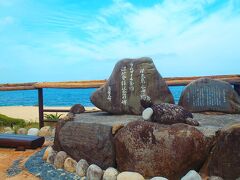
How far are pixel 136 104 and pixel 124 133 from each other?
176 centimetres

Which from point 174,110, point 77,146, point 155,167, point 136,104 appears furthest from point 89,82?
point 155,167

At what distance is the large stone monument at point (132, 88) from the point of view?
643 cm

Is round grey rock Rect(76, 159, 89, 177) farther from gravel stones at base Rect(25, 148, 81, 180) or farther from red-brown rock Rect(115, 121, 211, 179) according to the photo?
red-brown rock Rect(115, 121, 211, 179)

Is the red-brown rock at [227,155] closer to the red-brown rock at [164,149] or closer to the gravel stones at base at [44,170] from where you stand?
the red-brown rock at [164,149]

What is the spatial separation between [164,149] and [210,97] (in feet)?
8.14

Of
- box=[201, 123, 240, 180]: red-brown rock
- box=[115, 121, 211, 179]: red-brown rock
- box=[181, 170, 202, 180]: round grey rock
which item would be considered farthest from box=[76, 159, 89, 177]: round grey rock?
box=[201, 123, 240, 180]: red-brown rock

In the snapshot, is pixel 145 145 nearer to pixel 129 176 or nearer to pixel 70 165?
pixel 129 176

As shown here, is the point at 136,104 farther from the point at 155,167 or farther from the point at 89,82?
the point at 89,82

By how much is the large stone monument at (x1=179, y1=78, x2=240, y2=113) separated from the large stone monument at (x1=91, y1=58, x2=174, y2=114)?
16.1 inches

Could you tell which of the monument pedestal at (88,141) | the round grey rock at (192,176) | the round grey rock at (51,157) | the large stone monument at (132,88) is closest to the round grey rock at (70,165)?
the monument pedestal at (88,141)

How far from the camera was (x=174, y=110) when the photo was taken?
5031mm

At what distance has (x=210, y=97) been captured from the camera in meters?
6.52

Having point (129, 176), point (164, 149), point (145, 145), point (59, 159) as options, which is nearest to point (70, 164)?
point (59, 159)

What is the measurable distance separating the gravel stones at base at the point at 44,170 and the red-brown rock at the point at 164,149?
3.20 feet
